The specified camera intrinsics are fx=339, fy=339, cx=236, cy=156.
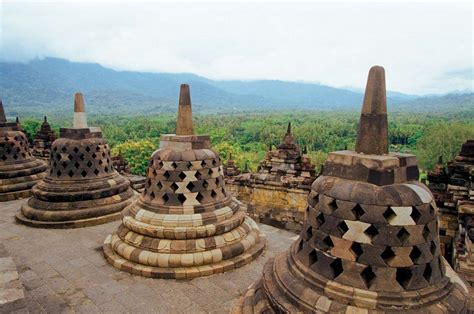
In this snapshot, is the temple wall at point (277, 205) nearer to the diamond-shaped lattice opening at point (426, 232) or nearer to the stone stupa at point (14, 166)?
the diamond-shaped lattice opening at point (426, 232)

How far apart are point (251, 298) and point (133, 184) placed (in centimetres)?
899

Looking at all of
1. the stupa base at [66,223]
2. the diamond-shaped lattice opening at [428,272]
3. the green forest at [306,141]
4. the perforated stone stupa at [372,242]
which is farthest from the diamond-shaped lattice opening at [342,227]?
the green forest at [306,141]

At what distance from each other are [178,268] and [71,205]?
377 centimetres

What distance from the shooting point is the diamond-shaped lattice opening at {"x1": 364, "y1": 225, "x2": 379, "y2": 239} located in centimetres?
306

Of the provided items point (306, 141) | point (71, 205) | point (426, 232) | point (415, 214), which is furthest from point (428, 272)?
point (306, 141)

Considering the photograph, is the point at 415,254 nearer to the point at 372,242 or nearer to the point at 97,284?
the point at 372,242

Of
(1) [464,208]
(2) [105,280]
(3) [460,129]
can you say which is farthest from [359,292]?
(3) [460,129]

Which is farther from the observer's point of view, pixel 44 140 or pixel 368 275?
pixel 44 140

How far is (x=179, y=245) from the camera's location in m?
5.76

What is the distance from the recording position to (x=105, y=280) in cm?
541

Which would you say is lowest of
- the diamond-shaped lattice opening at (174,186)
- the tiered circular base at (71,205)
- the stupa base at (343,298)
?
the tiered circular base at (71,205)

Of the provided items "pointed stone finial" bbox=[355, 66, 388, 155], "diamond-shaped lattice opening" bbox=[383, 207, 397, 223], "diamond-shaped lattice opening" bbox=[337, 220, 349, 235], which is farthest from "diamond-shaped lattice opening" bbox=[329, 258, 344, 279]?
"pointed stone finial" bbox=[355, 66, 388, 155]

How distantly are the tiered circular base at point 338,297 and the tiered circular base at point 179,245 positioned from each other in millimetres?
2160

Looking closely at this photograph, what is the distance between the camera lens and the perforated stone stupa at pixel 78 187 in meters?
7.82
